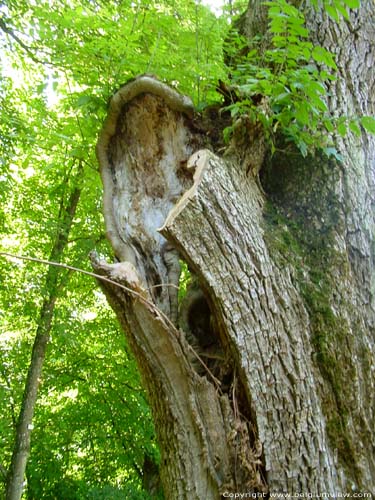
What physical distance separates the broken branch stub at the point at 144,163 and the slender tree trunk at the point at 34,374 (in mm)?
3983

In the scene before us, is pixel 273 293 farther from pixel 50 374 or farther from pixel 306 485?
pixel 50 374

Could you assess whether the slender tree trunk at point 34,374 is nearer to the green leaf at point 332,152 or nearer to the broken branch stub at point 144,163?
the broken branch stub at point 144,163

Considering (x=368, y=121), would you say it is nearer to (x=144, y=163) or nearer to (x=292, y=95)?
(x=292, y=95)

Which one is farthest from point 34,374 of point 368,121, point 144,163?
point 368,121

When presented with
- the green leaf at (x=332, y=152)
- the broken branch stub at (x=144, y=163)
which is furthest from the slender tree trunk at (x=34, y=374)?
the green leaf at (x=332, y=152)

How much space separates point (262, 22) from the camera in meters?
2.99

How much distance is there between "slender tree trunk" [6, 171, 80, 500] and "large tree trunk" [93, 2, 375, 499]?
4.31m

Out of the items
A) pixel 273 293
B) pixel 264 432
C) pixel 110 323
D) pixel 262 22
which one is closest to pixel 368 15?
pixel 262 22

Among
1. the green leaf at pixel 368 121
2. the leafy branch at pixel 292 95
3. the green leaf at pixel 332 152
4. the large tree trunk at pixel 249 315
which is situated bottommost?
→ the large tree trunk at pixel 249 315

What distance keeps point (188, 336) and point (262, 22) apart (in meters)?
2.35

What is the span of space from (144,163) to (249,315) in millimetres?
1158

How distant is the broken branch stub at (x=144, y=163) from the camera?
7.46ft

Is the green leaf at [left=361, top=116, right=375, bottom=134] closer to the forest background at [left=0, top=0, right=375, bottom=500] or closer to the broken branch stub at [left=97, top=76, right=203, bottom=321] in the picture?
the broken branch stub at [left=97, top=76, right=203, bottom=321]

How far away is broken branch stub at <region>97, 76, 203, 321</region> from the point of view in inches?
89.5
